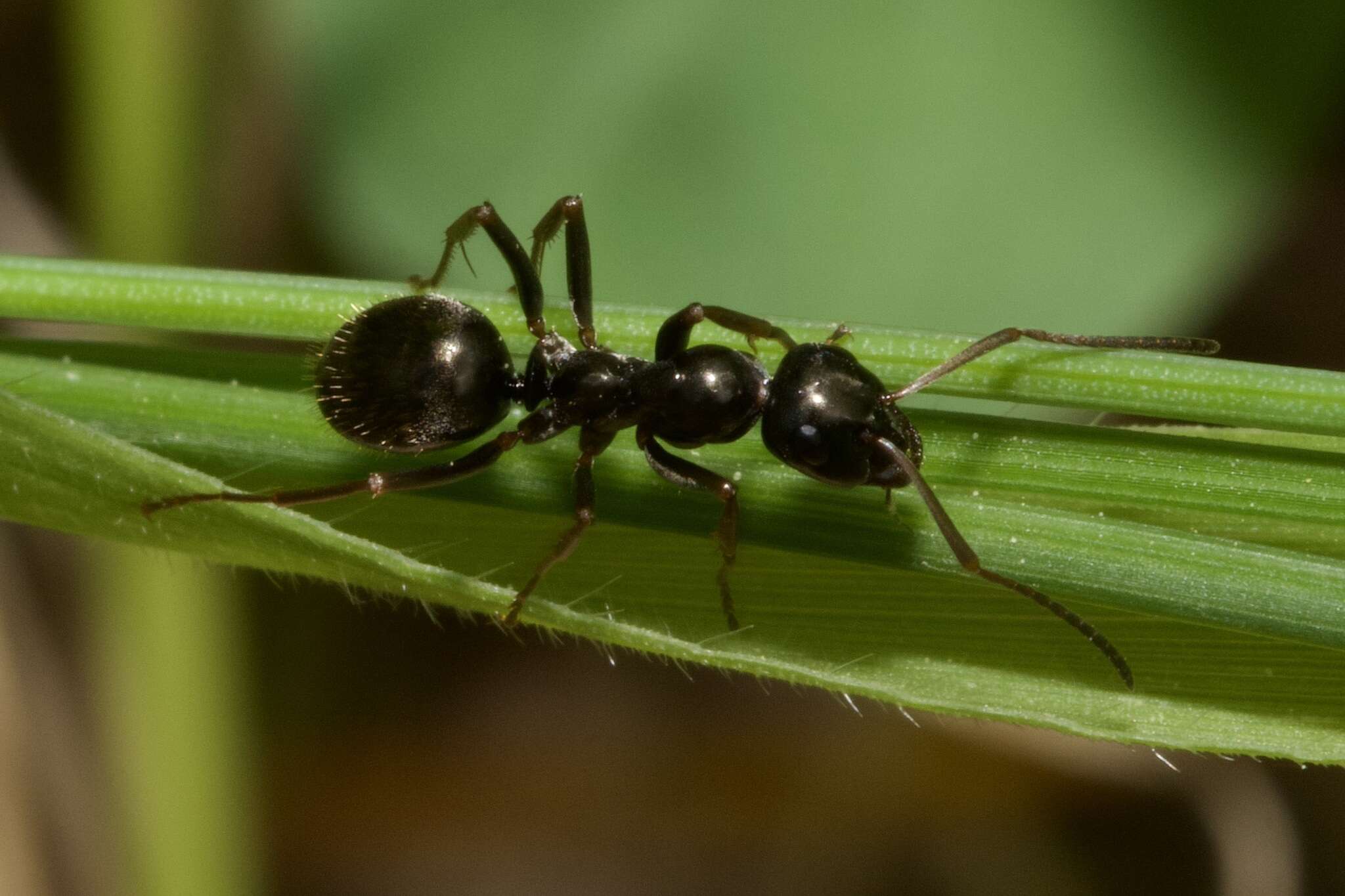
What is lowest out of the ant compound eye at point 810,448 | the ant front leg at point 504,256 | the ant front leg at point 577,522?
the ant front leg at point 577,522

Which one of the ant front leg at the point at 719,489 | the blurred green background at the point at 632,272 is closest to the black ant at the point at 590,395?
the ant front leg at the point at 719,489

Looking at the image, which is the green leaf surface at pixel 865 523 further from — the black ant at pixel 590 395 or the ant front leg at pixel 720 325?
the ant front leg at pixel 720 325

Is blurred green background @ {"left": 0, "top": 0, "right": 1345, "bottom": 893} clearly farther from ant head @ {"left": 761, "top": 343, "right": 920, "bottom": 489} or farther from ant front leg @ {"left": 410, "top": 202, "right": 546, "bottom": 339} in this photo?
ant head @ {"left": 761, "top": 343, "right": 920, "bottom": 489}

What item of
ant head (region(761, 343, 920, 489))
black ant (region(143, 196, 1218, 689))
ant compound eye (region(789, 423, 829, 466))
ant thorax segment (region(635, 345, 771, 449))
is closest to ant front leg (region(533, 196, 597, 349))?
black ant (region(143, 196, 1218, 689))

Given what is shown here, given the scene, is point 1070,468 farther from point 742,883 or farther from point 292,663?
point 292,663

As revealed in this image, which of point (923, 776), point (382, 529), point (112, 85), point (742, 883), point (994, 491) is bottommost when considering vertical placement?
point (742, 883)

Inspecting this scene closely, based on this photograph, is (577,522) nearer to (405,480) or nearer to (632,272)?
(405,480)

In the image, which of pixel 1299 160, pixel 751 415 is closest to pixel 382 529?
pixel 751 415
